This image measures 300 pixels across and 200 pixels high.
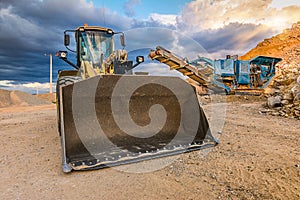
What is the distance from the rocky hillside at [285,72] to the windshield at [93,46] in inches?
203

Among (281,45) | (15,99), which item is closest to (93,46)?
(15,99)

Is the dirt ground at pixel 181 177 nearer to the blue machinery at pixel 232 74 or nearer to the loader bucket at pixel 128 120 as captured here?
the loader bucket at pixel 128 120

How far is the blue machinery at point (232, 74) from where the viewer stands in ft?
39.8

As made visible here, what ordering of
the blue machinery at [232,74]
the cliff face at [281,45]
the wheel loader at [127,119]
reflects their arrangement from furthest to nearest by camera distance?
1. the cliff face at [281,45]
2. the blue machinery at [232,74]
3. the wheel loader at [127,119]

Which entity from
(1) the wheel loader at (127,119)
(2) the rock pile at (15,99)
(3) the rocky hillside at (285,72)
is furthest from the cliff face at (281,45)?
(1) the wheel loader at (127,119)

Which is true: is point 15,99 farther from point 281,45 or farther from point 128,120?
point 281,45

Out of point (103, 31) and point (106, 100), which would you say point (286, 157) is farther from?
point (103, 31)

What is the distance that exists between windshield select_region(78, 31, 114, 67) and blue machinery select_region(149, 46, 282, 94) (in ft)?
21.3

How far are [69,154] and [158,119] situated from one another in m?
1.64

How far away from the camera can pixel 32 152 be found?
3.62m

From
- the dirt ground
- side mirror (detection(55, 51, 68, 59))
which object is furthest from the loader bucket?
side mirror (detection(55, 51, 68, 59))

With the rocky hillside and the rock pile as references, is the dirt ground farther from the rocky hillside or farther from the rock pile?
the rock pile

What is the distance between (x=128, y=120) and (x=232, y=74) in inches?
389

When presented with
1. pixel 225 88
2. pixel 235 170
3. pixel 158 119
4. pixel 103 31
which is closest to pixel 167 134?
pixel 158 119
